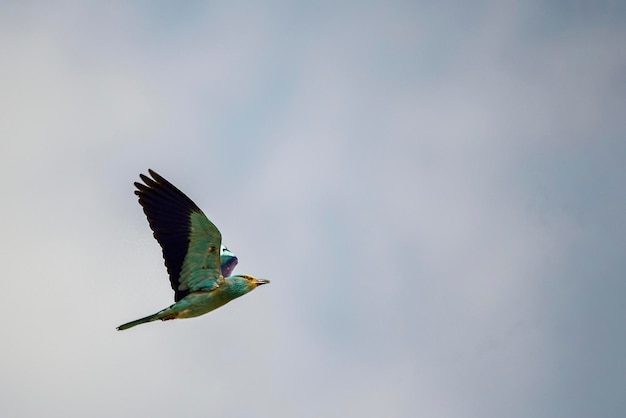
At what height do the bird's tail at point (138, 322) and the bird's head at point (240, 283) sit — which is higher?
the bird's head at point (240, 283)

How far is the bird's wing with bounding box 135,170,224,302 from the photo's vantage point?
97.1ft

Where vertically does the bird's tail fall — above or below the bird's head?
below

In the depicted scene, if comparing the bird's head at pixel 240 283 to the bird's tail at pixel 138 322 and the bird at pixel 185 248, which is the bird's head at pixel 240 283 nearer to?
the bird at pixel 185 248

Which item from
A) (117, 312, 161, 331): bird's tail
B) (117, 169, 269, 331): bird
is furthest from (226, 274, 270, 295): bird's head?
(117, 312, 161, 331): bird's tail

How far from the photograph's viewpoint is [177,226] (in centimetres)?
2977

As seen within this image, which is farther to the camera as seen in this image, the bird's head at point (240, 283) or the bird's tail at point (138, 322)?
the bird's head at point (240, 283)

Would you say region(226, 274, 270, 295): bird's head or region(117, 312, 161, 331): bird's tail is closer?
region(117, 312, 161, 331): bird's tail

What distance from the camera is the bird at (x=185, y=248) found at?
29.6 metres

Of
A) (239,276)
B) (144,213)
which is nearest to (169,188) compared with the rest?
(144,213)

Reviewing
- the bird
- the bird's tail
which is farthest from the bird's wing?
the bird's tail

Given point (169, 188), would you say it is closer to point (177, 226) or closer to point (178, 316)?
point (177, 226)

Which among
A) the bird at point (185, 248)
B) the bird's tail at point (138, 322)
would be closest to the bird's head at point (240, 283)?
the bird at point (185, 248)

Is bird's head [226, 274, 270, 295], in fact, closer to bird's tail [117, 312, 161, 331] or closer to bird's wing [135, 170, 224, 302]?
bird's wing [135, 170, 224, 302]

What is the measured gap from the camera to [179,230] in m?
29.8
